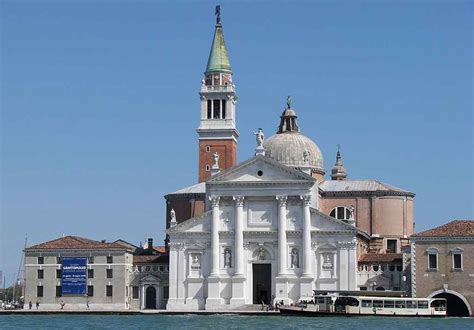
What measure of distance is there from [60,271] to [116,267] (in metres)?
3.73

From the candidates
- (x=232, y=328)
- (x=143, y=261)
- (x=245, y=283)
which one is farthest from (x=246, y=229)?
(x=232, y=328)

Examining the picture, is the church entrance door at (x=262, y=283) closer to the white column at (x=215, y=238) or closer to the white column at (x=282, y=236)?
the white column at (x=282, y=236)

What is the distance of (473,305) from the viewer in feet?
221

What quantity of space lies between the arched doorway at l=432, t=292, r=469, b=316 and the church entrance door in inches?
439

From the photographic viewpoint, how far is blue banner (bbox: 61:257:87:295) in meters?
76.9

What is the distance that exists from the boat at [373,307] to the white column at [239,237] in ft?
24.6

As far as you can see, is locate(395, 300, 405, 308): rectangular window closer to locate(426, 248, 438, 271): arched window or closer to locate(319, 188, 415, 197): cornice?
locate(426, 248, 438, 271): arched window

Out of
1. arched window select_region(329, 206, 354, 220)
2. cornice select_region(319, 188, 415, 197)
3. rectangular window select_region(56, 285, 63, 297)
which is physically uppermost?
cornice select_region(319, 188, 415, 197)

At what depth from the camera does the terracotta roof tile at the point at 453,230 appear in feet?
224

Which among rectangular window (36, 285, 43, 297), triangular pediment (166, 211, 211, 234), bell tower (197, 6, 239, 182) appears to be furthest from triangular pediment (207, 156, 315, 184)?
rectangular window (36, 285, 43, 297)

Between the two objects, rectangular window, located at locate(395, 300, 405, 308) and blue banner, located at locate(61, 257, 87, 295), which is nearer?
rectangular window, located at locate(395, 300, 405, 308)

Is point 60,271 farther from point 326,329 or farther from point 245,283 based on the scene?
point 326,329

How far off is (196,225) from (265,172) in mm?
5604

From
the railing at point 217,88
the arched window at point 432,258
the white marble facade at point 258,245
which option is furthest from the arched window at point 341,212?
the arched window at point 432,258
